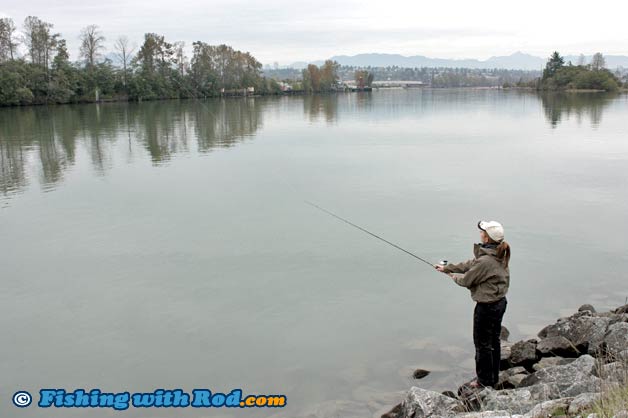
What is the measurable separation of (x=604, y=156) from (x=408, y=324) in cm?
1772

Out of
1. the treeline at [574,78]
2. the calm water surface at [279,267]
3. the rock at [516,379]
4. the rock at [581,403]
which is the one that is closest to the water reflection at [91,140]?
the calm water surface at [279,267]

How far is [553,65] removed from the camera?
4469 inches

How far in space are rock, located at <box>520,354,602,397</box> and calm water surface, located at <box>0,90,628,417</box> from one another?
107cm

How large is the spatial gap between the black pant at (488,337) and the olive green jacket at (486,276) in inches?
4.5

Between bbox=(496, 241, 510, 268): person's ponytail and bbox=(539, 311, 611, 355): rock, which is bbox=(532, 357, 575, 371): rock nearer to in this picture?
bbox=(539, 311, 611, 355): rock

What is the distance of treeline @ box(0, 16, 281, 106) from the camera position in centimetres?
6353

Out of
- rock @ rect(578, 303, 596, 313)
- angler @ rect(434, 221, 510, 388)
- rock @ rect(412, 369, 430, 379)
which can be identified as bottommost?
rock @ rect(412, 369, 430, 379)

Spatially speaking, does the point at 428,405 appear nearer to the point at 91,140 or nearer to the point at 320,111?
the point at 91,140

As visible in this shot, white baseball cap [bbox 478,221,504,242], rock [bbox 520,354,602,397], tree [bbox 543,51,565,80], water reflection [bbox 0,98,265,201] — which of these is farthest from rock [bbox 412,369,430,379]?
tree [bbox 543,51,565,80]

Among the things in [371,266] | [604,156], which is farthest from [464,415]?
[604,156]

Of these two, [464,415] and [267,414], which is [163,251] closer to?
[267,414]

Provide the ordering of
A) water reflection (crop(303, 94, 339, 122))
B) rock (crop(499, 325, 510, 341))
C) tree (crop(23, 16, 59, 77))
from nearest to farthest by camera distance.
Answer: rock (crop(499, 325, 510, 341)) → water reflection (crop(303, 94, 339, 122)) → tree (crop(23, 16, 59, 77))

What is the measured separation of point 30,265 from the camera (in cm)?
1038

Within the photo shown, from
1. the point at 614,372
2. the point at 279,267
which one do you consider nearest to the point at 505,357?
the point at 614,372
